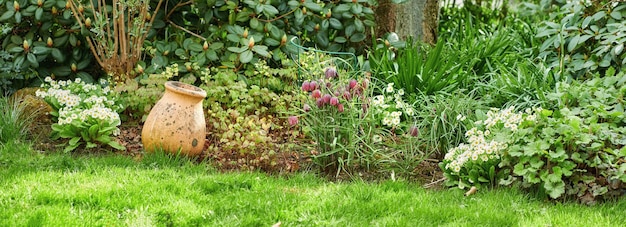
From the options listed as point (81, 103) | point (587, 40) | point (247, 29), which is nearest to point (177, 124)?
point (81, 103)

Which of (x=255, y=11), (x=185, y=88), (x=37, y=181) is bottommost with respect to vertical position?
(x=37, y=181)

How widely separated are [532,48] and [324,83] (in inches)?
95.5

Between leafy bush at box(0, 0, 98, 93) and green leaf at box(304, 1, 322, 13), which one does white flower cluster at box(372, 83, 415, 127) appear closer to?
green leaf at box(304, 1, 322, 13)

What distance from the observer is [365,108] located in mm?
4605

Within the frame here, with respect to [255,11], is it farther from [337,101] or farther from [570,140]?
[570,140]

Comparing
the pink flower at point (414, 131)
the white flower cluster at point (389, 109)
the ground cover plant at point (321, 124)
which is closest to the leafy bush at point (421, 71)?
the ground cover plant at point (321, 124)

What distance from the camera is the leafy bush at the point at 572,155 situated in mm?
3885

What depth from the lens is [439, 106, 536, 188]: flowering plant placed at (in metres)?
4.10

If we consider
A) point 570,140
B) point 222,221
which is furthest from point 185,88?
point 570,140

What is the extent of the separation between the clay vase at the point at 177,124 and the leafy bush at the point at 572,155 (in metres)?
1.91

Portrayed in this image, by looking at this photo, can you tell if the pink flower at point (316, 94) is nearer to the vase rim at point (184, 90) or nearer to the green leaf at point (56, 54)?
the vase rim at point (184, 90)

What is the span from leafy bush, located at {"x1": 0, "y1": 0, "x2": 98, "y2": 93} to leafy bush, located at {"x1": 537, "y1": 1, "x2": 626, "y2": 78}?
3672mm

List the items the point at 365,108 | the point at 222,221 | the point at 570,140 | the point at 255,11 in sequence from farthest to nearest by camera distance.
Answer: the point at 255,11 → the point at 365,108 → the point at 570,140 → the point at 222,221

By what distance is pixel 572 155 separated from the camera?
392cm
